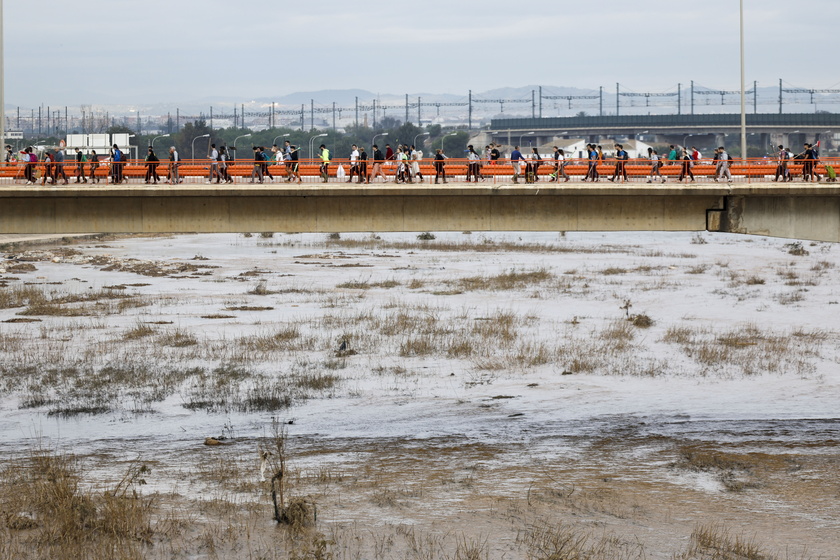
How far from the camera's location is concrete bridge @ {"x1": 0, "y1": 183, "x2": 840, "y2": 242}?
25.5m

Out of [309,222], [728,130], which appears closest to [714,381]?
[309,222]

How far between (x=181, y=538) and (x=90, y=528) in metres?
1.63

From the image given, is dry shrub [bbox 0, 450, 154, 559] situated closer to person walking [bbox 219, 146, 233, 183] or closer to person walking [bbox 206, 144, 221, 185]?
person walking [bbox 219, 146, 233, 183]

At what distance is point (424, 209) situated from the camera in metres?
26.1

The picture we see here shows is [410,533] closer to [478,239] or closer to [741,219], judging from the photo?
[741,219]

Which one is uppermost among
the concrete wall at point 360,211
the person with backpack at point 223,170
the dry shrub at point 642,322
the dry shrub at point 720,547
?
the person with backpack at point 223,170

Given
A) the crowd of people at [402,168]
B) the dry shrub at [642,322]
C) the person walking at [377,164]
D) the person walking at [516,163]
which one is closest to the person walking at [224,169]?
the crowd of people at [402,168]

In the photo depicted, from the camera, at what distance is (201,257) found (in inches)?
2847

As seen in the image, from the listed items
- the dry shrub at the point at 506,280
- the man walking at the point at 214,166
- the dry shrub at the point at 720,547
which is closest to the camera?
the dry shrub at the point at 720,547

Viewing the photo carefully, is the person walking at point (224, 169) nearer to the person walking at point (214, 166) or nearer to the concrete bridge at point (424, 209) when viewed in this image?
the person walking at point (214, 166)

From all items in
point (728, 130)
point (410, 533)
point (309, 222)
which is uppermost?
point (728, 130)

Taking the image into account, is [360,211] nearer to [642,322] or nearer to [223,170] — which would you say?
[223,170]

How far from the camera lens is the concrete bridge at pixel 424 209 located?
25.5 meters

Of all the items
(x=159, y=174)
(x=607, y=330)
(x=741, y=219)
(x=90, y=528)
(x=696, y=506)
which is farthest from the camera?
(x=607, y=330)
